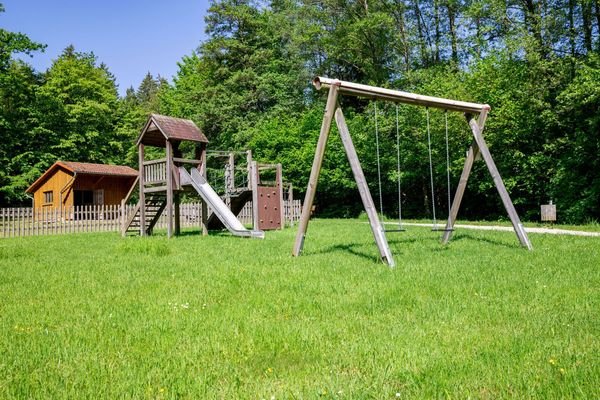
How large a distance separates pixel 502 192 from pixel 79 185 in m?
30.1

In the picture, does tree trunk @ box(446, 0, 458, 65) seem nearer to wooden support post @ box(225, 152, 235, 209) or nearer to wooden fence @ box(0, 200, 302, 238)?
wooden fence @ box(0, 200, 302, 238)

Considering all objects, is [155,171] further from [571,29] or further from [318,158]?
[571,29]

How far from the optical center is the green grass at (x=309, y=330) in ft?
8.72

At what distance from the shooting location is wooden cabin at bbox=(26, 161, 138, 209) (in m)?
31.3

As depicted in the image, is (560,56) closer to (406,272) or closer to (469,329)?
(406,272)

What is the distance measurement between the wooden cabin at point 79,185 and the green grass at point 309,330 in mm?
26480

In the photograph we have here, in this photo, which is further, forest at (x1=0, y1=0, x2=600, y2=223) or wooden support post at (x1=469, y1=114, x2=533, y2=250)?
forest at (x1=0, y1=0, x2=600, y2=223)

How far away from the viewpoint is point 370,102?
28.9 metres

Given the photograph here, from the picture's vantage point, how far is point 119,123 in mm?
45719

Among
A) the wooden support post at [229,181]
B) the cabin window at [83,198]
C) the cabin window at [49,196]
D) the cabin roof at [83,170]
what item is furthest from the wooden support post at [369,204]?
the cabin window at [49,196]

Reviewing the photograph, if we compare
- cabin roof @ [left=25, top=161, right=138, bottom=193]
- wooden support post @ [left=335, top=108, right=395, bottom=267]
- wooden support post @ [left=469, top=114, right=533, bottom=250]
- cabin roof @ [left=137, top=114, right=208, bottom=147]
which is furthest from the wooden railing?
cabin roof @ [left=25, top=161, right=138, bottom=193]

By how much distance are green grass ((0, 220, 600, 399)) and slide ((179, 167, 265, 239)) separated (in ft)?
20.5

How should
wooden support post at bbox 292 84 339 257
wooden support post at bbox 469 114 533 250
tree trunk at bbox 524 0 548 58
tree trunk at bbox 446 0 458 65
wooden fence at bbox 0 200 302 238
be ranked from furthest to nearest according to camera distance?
tree trunk at bbox 446 0 458 65, tree trunk at bbox 524 0 548 58, wooden fence at bbox 0 200 302 238, wooden support post at bbox 469 114 533 250, wooden support post at bbox 292 84 339 257

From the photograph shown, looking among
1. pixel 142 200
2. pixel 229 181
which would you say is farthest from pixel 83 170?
pixel 229 181
